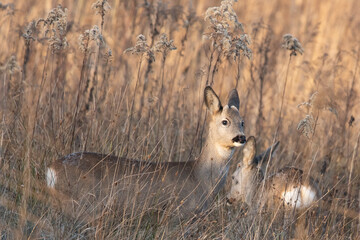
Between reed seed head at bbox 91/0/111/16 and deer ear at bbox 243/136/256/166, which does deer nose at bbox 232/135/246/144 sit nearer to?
deer ear at bbox 243/136/256/166

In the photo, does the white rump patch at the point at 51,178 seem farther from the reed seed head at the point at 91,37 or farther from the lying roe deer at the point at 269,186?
the lying roe deer at the point at 269,186

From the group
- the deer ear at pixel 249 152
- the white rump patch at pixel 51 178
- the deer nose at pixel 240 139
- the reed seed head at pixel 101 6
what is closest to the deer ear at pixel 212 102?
the deer nose at pixel 240 139

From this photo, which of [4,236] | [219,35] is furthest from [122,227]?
[219,35]

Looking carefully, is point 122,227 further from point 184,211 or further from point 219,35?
point 219,35

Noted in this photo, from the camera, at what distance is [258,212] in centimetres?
488

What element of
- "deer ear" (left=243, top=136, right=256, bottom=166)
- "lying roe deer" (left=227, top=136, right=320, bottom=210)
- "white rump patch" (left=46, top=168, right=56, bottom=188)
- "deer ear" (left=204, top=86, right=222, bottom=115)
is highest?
"deer ear" (left=204, top=86, right=222, bottom=115)

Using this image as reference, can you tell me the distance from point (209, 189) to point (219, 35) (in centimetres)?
123

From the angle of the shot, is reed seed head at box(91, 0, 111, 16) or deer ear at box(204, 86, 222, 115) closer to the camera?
reed seed head at box(91, 0, 111, 16)

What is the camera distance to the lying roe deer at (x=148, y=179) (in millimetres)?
4840

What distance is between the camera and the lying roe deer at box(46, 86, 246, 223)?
4840 millimetres

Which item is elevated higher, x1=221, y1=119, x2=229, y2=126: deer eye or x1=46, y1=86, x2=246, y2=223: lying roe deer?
x1=221, y1=119, x2=229, y2=126: deer eye

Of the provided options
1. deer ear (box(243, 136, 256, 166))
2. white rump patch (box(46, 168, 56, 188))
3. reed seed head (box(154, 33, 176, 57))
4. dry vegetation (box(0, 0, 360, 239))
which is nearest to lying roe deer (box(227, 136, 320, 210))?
deer ear (box(243, 136, 256, 166))

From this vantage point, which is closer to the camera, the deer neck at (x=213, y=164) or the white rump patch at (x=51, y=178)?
the white rump patch at (x=51, y=178)

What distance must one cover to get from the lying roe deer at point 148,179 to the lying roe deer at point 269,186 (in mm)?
341
